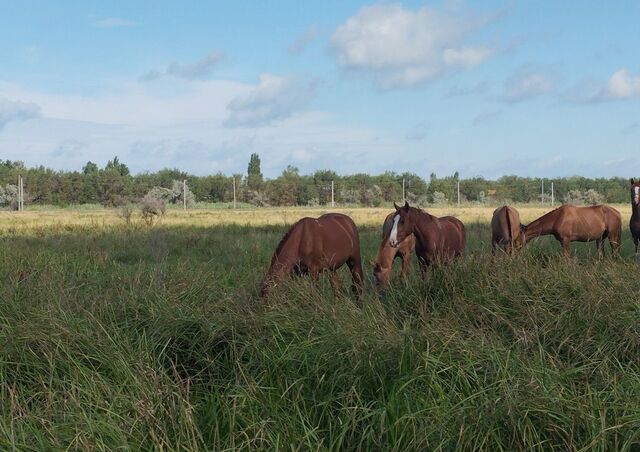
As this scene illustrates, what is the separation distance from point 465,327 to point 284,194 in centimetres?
6596

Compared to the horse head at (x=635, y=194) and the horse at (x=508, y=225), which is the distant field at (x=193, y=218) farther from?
the horse at (x=508, y=225)

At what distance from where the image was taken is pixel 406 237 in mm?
8922

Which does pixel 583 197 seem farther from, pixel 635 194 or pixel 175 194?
pixel 635 194

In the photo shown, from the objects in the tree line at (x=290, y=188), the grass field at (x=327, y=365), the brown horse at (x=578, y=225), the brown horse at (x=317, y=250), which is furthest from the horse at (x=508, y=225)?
the tree line at (x=290, y=188)

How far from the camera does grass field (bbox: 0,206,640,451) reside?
306 cm

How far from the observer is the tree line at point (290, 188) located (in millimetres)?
64875

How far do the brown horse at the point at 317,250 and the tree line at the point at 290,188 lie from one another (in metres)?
50.6

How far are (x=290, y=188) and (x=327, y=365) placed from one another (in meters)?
67.3

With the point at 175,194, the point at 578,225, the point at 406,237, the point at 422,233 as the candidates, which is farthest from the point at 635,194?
the point at 175,194

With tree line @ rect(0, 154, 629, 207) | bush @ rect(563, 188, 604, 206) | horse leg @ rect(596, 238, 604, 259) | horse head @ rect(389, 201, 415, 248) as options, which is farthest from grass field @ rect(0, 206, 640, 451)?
bush @ rect(563, 188, 604, 206)

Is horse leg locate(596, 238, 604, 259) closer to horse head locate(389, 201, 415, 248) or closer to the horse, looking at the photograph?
the horse

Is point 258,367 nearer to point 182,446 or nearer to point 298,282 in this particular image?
point 182,446

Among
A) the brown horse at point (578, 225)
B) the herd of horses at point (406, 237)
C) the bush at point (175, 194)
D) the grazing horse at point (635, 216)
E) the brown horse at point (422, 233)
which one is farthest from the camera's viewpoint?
the bush at point (175, 194)

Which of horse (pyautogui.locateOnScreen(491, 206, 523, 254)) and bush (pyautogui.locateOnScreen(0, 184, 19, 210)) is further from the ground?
bush (pyautogui.locateOnScreen(0, 184, 19, 210))
